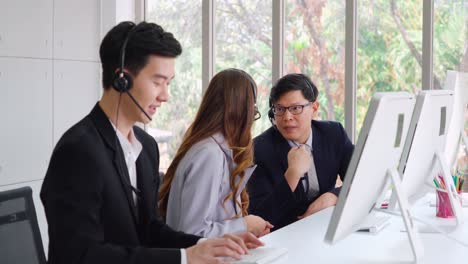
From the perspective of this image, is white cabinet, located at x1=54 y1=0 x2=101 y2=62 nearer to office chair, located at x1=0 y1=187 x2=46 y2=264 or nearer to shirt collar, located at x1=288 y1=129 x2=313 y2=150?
shirt collar, located at x1=288 y1=129 x2=313 y2=150

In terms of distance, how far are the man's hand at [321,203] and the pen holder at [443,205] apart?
477mm

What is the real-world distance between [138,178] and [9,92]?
98.8 inches

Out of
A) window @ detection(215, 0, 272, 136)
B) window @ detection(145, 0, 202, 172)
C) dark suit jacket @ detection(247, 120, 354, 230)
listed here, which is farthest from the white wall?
dark suit jacket @ detection(247, 120, 354, 230)

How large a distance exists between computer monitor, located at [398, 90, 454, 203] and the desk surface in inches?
5.9

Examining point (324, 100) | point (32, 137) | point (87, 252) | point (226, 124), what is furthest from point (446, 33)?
point (87, 252)

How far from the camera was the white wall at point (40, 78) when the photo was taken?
407 centimetres

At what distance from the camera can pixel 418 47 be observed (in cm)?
427

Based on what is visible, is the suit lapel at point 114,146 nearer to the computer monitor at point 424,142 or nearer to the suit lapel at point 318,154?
the computer monitor at point 424,142

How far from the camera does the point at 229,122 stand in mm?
2359

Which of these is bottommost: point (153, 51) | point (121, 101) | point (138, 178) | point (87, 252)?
point (87, 252)

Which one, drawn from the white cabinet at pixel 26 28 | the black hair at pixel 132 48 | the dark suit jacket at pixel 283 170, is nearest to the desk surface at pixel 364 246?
the dark suit jacket at pixel 283 170

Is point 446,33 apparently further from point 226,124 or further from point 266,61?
point 226,124

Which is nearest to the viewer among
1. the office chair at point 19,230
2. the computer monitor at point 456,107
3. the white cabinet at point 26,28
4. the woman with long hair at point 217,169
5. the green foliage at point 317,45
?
the office chair at point 19,230

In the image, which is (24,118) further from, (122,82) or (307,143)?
(122,82)
